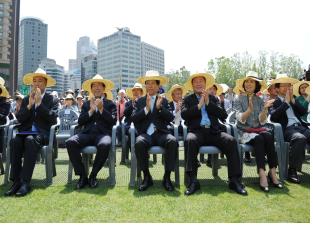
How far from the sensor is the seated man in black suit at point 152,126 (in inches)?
191

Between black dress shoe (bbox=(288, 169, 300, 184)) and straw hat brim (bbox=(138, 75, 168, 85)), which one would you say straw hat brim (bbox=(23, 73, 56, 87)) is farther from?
black dress shoe (bbox=(288, 169, 300, 184))

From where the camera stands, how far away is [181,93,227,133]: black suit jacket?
16.8 ft

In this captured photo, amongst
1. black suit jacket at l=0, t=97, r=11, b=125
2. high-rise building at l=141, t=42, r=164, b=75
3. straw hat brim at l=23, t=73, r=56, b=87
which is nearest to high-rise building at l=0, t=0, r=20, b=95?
high-rise building at l=141, t=42, r=164, b=75

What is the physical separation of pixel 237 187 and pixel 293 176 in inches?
47.3

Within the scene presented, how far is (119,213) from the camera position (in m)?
3.66

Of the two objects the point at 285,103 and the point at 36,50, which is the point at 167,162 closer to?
the point at 285,103

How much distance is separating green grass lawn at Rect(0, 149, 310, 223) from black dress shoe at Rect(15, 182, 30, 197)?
0.28 feet

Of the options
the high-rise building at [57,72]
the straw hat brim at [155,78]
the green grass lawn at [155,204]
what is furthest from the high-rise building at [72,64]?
the green grass lawn at [155,204]

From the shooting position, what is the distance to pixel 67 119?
7785mm

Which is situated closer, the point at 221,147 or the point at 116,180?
the point at 221,147

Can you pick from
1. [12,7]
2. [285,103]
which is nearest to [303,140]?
[285,103]

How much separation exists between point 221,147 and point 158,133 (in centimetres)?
105

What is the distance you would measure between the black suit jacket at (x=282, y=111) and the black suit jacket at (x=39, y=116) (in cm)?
386

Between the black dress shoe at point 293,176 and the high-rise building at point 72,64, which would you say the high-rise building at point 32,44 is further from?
the black dress shoe at point 293,176
